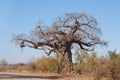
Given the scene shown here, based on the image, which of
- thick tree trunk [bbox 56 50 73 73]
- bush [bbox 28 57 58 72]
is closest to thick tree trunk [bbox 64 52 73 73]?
thick tree trunk [bbox 56 50 73 73]

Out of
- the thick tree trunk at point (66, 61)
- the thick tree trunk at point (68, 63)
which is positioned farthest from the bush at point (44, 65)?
the thick tree trunk at point (68, 63)

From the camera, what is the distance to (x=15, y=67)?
203 ft

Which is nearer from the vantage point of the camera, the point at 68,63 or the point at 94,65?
the point at 94,65

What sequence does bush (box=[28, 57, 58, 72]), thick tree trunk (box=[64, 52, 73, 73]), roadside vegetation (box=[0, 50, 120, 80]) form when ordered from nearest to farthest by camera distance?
roadside vegetation (box=[0, 50, 120, 80]) < thick tree trunk (box=[64, 52, 73, 73]) < bush (box=[28, 57, 58, 72])

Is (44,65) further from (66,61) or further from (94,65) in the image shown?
(94,65)

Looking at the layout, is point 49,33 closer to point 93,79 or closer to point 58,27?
point 58,27

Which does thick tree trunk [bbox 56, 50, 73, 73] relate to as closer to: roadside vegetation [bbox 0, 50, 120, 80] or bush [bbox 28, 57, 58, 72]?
roadside vegetation [bbox 0, 50, 120, 80]

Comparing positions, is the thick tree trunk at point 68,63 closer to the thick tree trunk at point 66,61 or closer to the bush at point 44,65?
the thick tree trunk at point 66,61

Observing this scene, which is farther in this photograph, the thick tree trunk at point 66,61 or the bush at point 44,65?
the bush at point 44,65

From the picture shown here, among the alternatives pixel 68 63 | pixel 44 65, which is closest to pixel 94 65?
pixel 68 63

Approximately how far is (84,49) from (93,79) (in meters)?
18.5

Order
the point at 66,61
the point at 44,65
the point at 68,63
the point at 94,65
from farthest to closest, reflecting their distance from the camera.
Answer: the point at 44,65 < the point at 66,61 < the point at 68,63 < the point at 94,65

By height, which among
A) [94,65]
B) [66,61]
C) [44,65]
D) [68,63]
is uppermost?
[44,65]

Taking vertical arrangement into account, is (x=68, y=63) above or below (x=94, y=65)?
above
